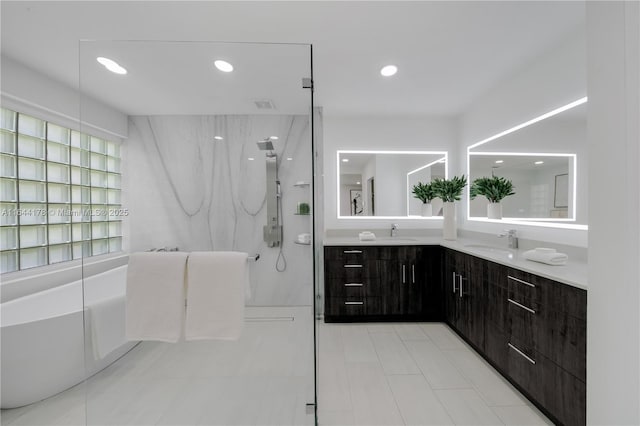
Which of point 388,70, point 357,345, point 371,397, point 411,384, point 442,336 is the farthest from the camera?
point 442,336

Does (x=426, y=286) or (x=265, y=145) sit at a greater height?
(x=265, y=145)

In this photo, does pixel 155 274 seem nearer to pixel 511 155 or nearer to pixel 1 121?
pixel 1 121

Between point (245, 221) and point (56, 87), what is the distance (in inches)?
92.0

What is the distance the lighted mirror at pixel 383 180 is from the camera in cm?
346

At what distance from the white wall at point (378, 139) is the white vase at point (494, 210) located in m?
0.65

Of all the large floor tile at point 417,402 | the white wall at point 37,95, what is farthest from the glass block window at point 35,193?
the large floor tile at point 417,402

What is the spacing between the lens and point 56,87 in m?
2.25

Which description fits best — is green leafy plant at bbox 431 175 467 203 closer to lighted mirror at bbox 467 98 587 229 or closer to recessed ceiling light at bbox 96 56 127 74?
lighted mirror at bbox 467 98 587 229

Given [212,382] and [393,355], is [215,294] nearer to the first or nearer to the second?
[212,382]

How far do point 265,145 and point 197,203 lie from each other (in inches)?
19.5

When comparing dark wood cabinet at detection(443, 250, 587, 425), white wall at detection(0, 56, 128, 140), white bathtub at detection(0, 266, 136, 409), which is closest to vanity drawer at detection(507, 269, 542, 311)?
dark wood cabinet at detection(443, 250, 587, 425)

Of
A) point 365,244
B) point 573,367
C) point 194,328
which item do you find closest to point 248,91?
point 194,328

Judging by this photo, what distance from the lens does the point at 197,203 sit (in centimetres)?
143

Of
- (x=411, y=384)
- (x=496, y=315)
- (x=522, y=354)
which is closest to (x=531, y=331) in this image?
(x=522, y=354)
